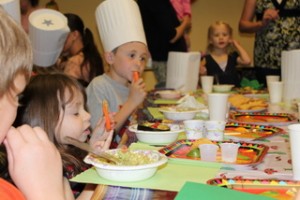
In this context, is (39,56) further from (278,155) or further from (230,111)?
(278,155)

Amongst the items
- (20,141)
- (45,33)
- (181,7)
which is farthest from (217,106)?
(181,7)

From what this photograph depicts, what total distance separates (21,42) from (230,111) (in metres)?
1.17

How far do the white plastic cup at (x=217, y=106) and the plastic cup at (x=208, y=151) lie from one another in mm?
489

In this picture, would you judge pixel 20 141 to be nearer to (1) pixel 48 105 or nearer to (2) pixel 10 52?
(2) pixel 10 52

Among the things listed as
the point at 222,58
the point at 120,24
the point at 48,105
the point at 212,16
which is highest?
the point at 120,24

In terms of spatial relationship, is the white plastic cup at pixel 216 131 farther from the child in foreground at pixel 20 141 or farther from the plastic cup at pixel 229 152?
A: the child in foreground at pixel 20 141

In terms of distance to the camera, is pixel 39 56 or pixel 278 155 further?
pixel 39 56

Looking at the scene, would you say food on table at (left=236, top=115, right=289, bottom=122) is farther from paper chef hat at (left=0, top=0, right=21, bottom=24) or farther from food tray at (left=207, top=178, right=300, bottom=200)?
paper chef hat at (left=0, top=0, right=21, bottom=24)

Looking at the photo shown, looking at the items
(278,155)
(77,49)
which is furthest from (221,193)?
(77,49)

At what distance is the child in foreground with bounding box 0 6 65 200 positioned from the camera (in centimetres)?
74

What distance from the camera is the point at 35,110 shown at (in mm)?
1406

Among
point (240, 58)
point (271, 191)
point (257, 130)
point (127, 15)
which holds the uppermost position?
point (127, 15)

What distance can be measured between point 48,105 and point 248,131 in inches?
25.7

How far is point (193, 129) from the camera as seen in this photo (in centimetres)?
128
